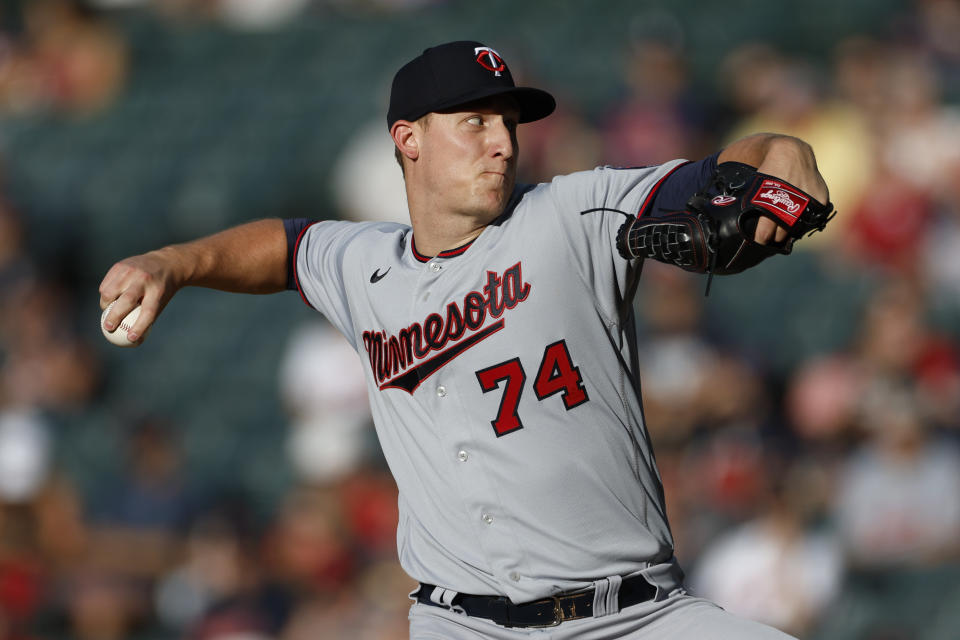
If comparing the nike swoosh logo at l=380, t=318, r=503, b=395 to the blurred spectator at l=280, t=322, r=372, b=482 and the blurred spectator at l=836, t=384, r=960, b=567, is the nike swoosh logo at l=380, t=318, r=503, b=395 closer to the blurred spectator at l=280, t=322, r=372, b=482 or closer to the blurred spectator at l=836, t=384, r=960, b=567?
the blurred spectator at l=836, t=384, r=960, b=567

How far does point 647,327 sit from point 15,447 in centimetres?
417

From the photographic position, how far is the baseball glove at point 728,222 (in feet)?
7.43

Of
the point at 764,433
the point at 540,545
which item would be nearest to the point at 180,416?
the point at 764,433

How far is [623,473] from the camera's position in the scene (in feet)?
8.73

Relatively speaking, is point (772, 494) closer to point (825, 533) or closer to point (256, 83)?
point (825, 533)

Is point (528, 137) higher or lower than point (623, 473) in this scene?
higher

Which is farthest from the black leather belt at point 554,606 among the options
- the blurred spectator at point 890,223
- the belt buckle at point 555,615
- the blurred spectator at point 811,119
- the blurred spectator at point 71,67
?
the blurred spectator at point 71,67

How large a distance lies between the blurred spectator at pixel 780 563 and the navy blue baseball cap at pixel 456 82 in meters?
2.82

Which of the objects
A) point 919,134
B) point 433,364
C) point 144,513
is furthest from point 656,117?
point 433,364

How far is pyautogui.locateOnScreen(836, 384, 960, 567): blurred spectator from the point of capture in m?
5.04

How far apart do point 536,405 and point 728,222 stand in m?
0.58

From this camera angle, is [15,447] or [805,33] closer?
[15,447]

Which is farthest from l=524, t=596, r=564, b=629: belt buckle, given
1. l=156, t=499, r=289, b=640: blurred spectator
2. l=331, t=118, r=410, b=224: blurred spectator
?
l=331, t=118, r=410, b=224: blurred spectator

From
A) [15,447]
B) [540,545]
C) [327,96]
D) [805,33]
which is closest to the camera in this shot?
[540,545]
